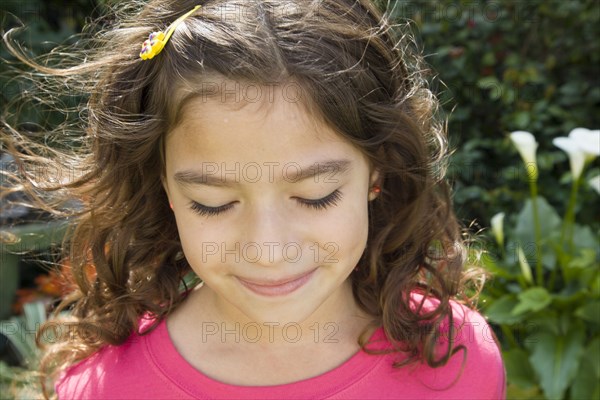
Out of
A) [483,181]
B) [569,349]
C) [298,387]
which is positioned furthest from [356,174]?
[483,181]

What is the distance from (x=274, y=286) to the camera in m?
1.57

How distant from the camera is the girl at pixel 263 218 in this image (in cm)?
150

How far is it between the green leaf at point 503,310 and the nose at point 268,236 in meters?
1.46

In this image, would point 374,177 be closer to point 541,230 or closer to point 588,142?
point 588,142

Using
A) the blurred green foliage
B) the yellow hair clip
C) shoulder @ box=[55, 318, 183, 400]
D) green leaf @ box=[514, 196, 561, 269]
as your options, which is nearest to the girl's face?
the yellow hair clip

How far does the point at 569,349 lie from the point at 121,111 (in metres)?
1.75

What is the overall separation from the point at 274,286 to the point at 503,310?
4.94ft

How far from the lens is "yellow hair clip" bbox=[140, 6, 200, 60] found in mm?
1588

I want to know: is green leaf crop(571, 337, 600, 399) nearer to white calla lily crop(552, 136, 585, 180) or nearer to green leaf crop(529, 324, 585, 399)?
green leaf crop(529, 324, 585, 399)

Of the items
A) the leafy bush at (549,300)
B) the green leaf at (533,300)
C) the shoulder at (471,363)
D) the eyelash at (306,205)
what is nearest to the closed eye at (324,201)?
the eyelash at (306,205)

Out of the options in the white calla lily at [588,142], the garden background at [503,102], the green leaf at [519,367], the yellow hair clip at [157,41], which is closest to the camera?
the yellow hair clip at [157,41]

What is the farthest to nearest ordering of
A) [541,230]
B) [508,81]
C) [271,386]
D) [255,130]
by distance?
[508,81], [541,230], [271,386], [255,130]

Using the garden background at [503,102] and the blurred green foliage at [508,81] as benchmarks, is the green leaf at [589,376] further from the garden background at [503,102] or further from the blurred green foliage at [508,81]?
the blurred green foliage at [508,81]

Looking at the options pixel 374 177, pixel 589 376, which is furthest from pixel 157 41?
pixel 589 376
